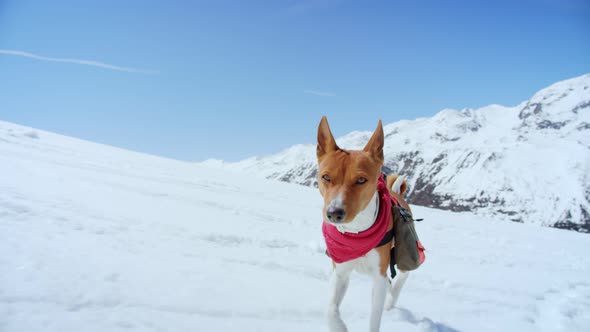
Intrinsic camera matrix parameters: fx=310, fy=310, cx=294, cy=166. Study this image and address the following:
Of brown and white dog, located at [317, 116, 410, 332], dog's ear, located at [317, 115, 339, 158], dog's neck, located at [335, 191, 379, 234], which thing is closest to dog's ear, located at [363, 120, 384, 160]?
brown and white dog, located at [317, 116, 410, 332]

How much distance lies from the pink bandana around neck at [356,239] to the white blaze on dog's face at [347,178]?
1.41ft

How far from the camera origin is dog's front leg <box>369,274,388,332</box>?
326cm

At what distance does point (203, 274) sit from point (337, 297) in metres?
1.78

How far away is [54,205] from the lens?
18.2 feet

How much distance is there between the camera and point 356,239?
129 inches

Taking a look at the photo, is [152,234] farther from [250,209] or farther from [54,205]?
[250,209]

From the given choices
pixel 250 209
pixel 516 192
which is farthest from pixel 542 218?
pixel 250 209

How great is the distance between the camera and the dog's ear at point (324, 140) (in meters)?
3.47

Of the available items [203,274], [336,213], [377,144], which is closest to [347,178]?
[336,213]

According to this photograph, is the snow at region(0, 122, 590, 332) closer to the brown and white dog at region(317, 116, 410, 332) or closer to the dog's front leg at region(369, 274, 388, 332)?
the dog's front leg at region(369, 274, 388, 332)

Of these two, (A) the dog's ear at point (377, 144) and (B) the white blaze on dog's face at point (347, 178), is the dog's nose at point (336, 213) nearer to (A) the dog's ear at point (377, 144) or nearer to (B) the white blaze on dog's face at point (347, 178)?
(B) the white blaze on dog's face at point (347, 178)

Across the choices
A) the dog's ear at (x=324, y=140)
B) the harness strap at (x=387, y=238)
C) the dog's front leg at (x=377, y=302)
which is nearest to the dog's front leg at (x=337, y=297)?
the dog's front leg at (x=377, y=302)

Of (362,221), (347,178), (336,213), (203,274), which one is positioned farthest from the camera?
(203,274)

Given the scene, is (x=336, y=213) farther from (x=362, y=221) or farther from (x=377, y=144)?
(x=377, y=144)
